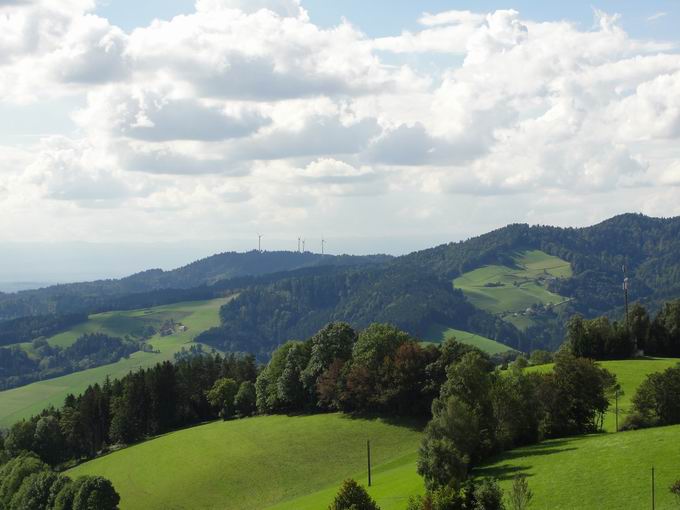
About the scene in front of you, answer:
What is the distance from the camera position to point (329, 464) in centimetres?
8019

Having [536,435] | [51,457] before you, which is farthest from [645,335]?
[51,457]

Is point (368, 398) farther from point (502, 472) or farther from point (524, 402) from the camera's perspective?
point (502, 472)

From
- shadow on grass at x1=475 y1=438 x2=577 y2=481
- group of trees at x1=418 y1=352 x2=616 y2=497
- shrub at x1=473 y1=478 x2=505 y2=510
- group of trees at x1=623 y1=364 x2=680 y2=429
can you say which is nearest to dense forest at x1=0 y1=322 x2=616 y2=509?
group of trees at x1=418 y1=352 x2=616 y2=497

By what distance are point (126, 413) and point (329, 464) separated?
4963 cm

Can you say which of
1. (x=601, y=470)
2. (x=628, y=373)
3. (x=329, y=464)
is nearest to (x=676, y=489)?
(x=601, y=470)

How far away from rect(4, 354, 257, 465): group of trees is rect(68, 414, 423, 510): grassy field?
12050mm

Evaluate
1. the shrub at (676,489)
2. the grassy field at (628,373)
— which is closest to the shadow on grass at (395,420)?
the grassy field at (628,373)

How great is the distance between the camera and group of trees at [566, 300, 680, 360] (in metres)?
110

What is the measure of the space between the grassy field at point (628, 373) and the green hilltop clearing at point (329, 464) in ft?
0.48

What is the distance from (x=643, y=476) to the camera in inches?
1890

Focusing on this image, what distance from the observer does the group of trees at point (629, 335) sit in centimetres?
11044

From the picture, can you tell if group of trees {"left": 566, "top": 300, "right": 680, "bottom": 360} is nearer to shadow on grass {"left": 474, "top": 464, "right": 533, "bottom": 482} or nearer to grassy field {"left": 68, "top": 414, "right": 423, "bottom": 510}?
grassy field {"left": 68, "top": 414, "right": 423, "bottom": 510}

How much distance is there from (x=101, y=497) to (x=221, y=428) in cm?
3480

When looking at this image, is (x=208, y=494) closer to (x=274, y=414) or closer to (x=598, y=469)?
(x=274, y=414)
